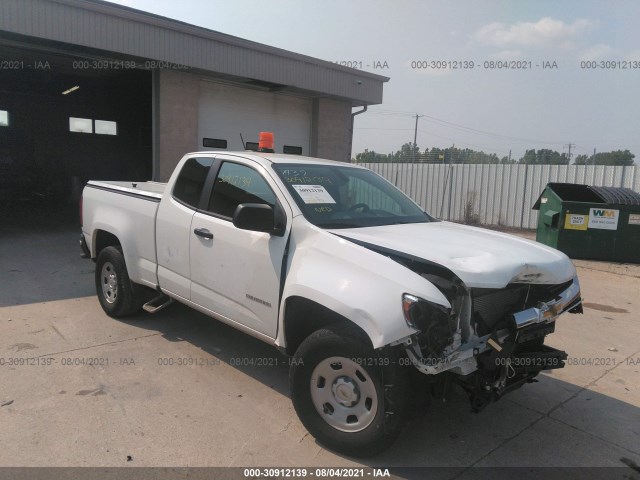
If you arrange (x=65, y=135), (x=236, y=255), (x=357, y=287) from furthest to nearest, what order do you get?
(x=65, y=135)
(x=236, y=255)
(x=357, y=287)

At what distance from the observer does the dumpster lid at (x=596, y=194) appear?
32.1ft

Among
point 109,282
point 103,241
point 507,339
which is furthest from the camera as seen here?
point 103,241

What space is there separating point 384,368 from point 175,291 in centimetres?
253

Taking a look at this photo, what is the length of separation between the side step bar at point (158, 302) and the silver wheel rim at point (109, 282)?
0.48 metres

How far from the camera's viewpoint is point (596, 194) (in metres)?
10.3

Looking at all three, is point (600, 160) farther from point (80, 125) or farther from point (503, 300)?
point (80, 125)

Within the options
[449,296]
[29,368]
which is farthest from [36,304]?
[449,296]

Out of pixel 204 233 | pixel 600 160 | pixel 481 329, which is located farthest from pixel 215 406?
pixel 600 160

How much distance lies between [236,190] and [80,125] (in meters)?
19.8

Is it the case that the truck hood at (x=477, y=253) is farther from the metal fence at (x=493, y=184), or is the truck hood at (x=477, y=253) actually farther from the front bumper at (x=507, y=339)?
the metal fence at (x=493, y=184)

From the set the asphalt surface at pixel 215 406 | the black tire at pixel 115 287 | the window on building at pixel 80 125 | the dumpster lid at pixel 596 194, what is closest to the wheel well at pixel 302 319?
the asphalt surface at pixel 215 406

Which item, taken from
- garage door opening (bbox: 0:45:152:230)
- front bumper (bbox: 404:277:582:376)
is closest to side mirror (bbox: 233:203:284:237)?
front bumper (bbox: 404:277:582:376)

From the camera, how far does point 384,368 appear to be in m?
2.85

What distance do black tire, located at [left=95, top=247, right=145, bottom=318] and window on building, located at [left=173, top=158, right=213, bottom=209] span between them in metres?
1.26
